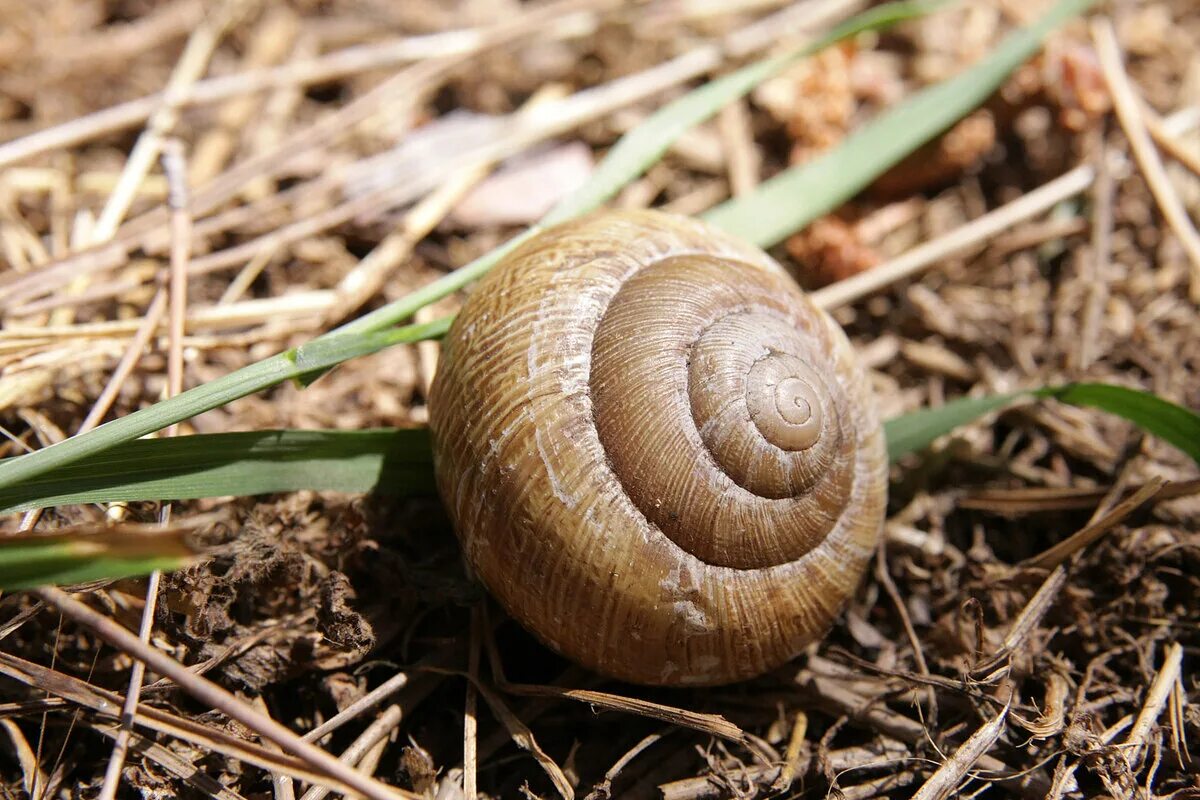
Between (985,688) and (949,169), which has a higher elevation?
(949,169)

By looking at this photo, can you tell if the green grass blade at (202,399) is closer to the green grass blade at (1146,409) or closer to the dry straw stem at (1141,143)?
the green grass blade at (1146,409)

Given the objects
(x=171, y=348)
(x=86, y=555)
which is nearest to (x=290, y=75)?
(x=171, y=348)

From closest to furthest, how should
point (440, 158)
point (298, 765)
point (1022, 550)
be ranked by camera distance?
point (298, 765)
point (1022, 550)
point (440, 158)

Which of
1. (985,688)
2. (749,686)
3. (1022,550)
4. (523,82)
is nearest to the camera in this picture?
(985,688)

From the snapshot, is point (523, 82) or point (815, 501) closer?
point (815, 501)

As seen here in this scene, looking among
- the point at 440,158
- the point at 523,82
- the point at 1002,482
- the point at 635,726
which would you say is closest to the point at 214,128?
the point at 440,158

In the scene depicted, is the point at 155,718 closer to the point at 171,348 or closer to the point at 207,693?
the point at 207,693

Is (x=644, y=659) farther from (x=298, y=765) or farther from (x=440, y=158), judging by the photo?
(x=440, y=158)
